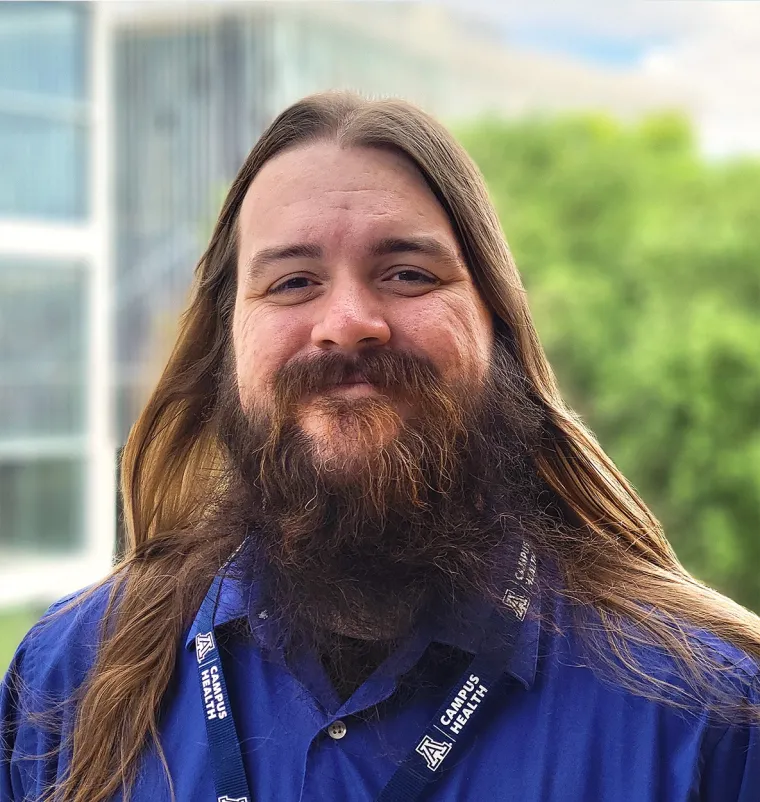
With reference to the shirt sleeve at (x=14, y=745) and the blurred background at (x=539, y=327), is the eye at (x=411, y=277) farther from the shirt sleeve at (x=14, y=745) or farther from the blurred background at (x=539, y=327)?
the blurred background at (x=539, y=327)

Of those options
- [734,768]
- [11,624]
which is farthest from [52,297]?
[734,768]

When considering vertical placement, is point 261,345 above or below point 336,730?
above

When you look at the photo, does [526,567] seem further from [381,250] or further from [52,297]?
[52,297]

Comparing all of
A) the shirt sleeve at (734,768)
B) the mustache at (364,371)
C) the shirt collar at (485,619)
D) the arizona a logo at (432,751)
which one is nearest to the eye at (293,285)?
the mustache at (364,371)

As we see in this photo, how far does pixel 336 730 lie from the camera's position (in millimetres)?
1625

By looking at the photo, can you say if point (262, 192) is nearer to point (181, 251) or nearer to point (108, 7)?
point (108, 7)

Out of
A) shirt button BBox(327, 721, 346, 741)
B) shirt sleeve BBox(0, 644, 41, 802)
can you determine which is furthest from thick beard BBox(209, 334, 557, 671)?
shirt sleeve BBox(0, 644, 41, 802)

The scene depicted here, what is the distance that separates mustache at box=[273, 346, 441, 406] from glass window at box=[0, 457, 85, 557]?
484 inches

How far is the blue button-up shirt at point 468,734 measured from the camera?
154 centimetres

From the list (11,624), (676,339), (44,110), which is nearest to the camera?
(11,624)

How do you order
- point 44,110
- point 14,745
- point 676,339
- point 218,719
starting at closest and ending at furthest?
1. point 218,719
2. point 14,745
3. point 44,110
4. point 676,339

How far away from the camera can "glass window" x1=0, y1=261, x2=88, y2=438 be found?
13.6 meters

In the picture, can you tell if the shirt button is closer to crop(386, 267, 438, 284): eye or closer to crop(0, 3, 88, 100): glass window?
crop(386, 267, 438, 284): eye

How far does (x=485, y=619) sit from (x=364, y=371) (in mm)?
446
